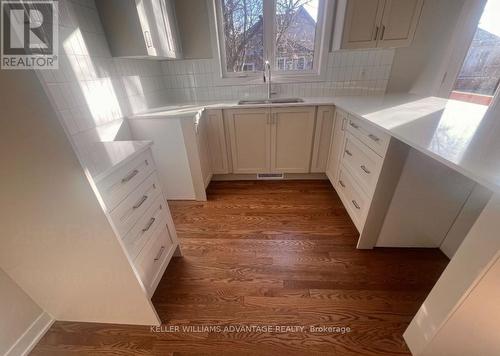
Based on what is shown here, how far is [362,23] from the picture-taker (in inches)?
72.1

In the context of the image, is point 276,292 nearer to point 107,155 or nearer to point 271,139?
point 107,155

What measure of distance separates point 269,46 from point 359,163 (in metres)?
1.70

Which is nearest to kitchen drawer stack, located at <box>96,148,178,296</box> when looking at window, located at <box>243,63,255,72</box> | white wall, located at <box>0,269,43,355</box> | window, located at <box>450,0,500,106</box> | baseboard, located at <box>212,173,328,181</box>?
white wall, located at <box>0,269,43,355</box>

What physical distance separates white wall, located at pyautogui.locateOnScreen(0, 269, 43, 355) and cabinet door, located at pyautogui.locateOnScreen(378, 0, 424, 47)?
3.04 meters

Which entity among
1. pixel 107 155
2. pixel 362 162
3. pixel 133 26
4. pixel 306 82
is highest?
pixel 133 26

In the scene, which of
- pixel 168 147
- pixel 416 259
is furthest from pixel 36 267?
pixel 416 259

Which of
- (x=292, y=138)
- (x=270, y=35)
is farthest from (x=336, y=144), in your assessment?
(x=270, y=35)

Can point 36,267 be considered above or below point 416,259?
above

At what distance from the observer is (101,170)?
83cm

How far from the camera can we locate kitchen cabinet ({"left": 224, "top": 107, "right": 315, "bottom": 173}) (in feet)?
6.82

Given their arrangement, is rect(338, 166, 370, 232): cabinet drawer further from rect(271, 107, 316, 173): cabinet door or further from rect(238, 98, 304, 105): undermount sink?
rect(238, 98, 304, 105): undermount sink

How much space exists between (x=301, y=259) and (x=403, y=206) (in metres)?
0.74

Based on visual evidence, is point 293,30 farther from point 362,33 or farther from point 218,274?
point 218,274

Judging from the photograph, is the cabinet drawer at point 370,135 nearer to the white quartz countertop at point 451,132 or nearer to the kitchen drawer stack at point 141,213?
the white quartz countertop at point 451,132
